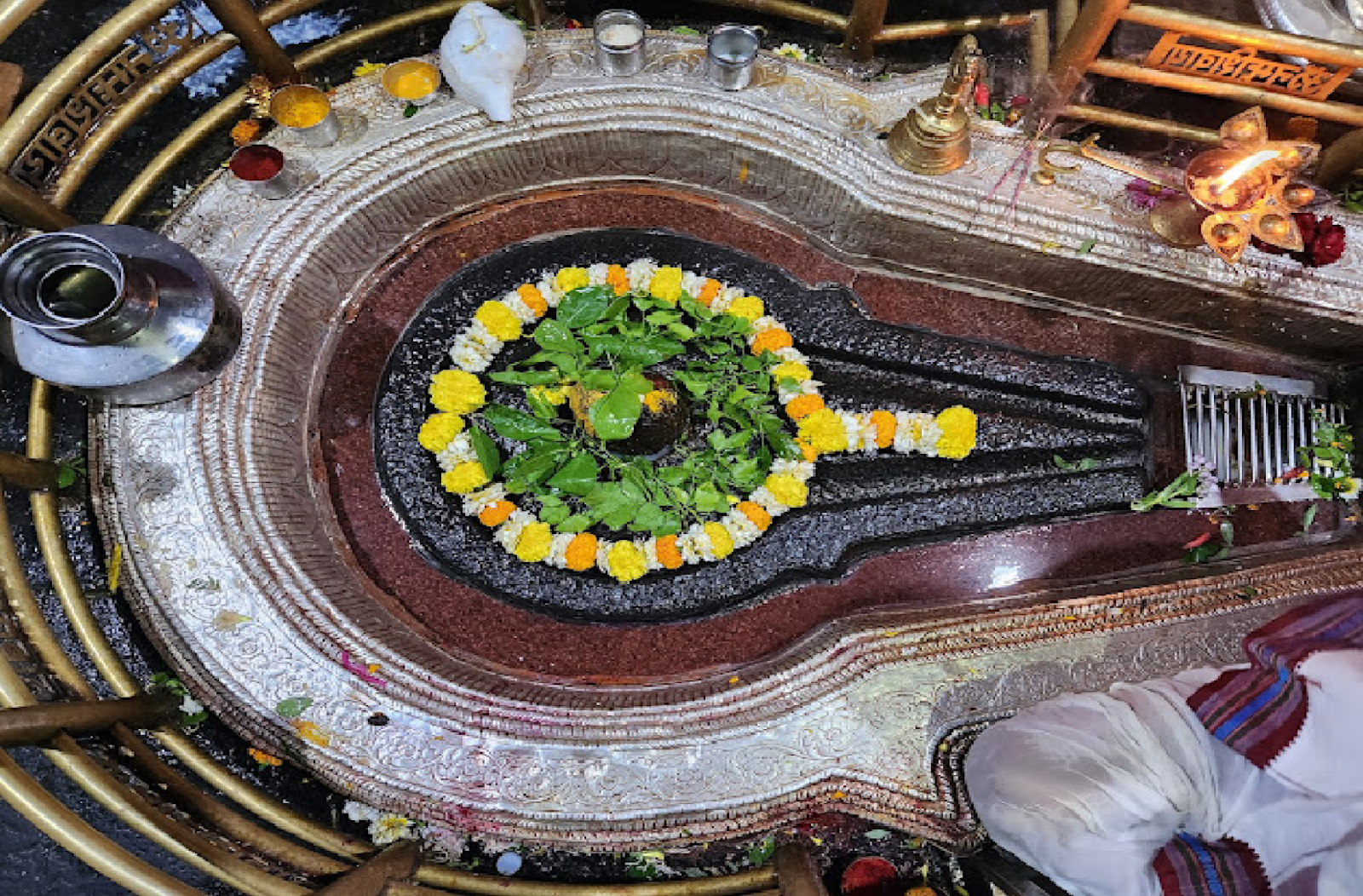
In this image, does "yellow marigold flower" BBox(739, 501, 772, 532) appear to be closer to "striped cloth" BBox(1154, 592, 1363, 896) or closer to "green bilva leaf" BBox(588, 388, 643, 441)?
"green bilva leaf" BBox(588, 388, 643, 441)

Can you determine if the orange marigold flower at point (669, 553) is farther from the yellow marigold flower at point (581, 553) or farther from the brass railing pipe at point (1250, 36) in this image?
the brass railing pipe at point (1250, 36)

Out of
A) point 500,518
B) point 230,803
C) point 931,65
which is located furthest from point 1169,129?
point 230,803

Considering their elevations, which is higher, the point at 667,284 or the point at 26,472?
the point at 667,284

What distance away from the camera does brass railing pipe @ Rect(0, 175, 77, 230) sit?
1.92 m

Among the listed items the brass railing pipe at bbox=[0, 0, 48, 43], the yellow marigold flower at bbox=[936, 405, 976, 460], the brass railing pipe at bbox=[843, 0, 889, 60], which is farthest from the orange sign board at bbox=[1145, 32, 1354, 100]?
the brass railing pipe at bbox=[0, 0, 48, 43]

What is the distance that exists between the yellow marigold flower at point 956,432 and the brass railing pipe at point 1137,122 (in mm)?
836

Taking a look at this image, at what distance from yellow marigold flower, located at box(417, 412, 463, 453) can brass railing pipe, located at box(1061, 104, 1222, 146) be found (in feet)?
6.04

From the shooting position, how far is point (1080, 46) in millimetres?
2180

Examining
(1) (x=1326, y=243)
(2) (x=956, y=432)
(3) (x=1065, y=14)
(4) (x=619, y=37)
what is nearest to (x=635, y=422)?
(2) (x=956, y=432)

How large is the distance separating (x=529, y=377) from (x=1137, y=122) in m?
1.76

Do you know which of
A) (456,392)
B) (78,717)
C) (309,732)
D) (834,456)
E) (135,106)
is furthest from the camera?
(834,456)

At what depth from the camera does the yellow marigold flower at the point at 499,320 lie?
249cm

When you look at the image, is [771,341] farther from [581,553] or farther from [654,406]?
[581,553]

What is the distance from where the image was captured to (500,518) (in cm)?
241
